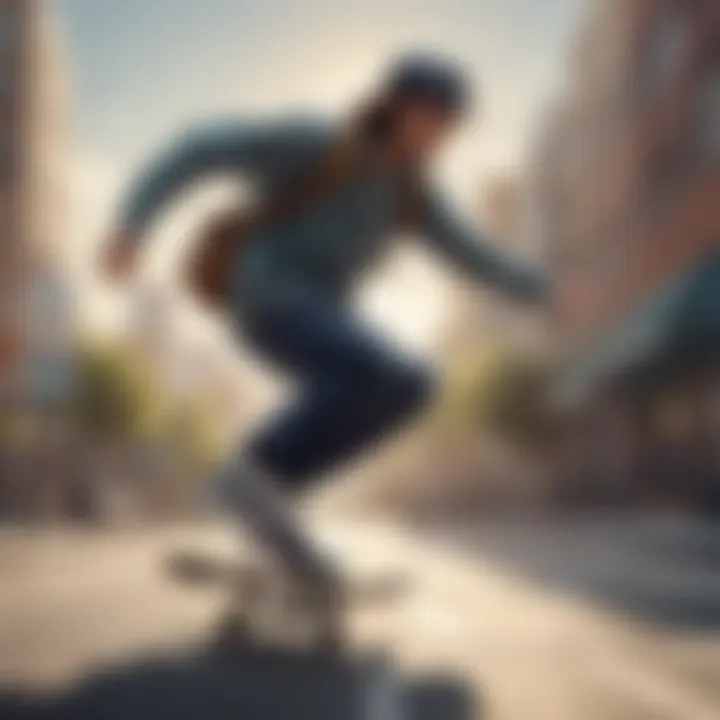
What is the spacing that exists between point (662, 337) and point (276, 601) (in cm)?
165

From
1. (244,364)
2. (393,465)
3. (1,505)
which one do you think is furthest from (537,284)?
(1,505)

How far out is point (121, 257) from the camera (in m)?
1.89

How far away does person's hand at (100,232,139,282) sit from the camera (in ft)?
6.18

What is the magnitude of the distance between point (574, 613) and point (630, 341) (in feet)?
3.09

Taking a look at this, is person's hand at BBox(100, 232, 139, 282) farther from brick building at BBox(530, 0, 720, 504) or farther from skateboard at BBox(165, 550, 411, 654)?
brick building at BBox(530, 0, 720, 504)

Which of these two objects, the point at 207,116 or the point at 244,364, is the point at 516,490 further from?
the point at 207,116

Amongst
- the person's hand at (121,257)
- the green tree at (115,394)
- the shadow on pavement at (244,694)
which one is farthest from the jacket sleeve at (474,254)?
the shadow on pavement at (244,694)

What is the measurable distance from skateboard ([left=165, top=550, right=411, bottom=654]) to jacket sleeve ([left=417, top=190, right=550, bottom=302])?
584 mm

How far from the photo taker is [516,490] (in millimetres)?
2510

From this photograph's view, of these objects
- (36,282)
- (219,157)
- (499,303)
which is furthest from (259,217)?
(36,282)

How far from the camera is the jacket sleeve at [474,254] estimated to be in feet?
6.49

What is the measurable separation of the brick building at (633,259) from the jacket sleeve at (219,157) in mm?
517

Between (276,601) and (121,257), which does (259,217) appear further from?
(276,601)

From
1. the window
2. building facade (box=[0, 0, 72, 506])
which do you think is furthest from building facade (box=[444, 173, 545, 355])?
the window
